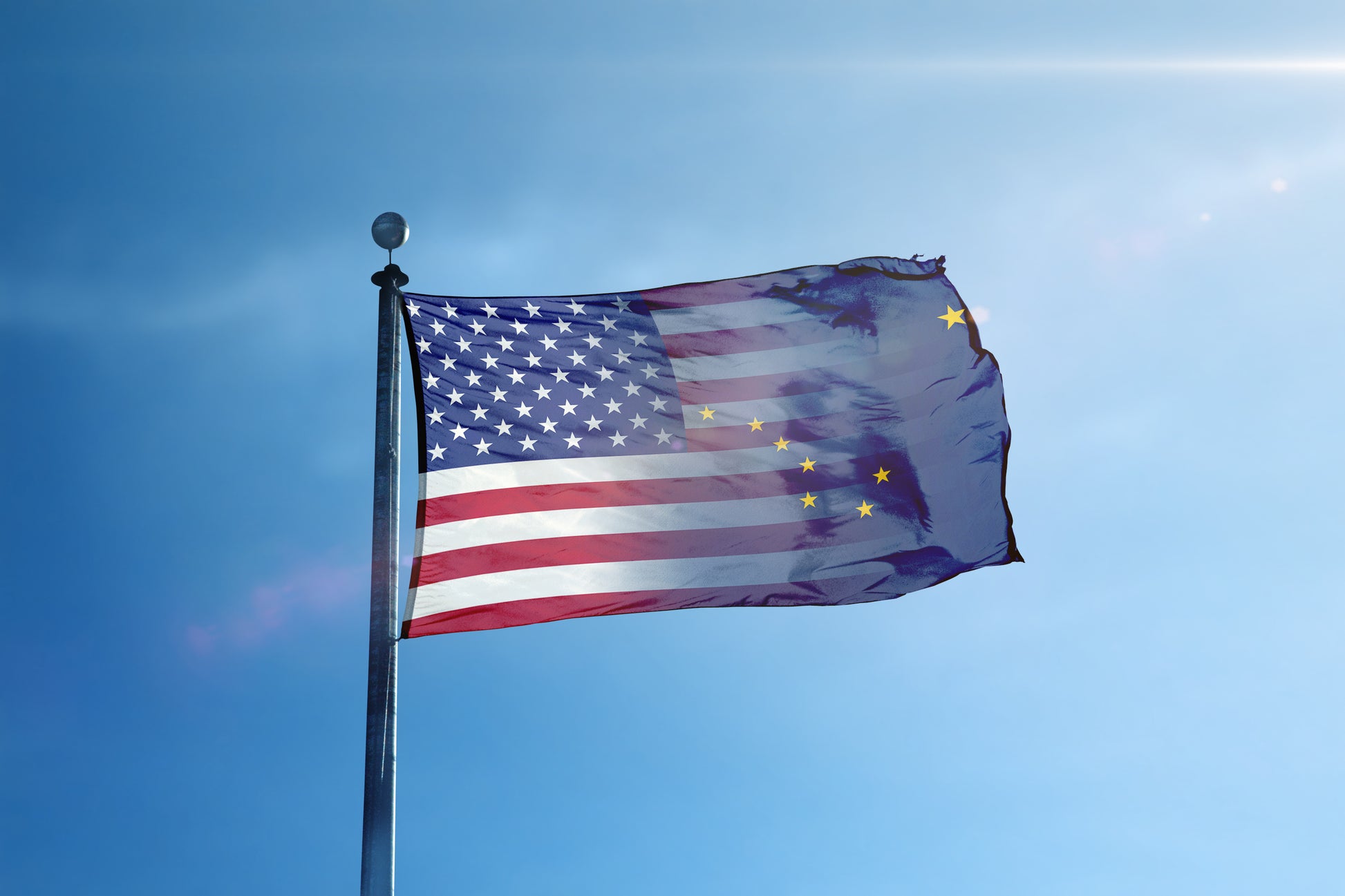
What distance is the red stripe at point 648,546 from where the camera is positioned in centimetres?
1076

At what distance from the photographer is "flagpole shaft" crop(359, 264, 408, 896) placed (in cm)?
872

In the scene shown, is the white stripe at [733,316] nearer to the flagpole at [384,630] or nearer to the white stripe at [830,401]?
the white stripe at [830,401]

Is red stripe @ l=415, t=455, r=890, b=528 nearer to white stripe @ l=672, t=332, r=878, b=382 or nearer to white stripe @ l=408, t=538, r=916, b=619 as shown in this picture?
white stripe @ l=408, t=538, r=916, b=619

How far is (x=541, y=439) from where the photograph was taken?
474 inches

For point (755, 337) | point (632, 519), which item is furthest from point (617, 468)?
point (755, 337)

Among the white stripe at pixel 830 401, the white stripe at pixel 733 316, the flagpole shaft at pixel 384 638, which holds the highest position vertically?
the white stripe at pixel 733 316

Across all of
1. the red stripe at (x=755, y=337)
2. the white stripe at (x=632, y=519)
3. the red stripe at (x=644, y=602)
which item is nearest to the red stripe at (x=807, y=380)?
the red stripe at (x=755, y=337)

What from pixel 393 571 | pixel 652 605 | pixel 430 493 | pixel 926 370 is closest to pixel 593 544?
pixel 652 605

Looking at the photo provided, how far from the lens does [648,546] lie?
1198 centimetres

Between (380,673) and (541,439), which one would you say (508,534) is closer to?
(541,439)

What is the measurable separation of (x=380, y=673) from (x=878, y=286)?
779cm

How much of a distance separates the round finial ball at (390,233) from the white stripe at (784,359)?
350cm

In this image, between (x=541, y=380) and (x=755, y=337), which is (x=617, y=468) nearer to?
(x=541, y=380)
